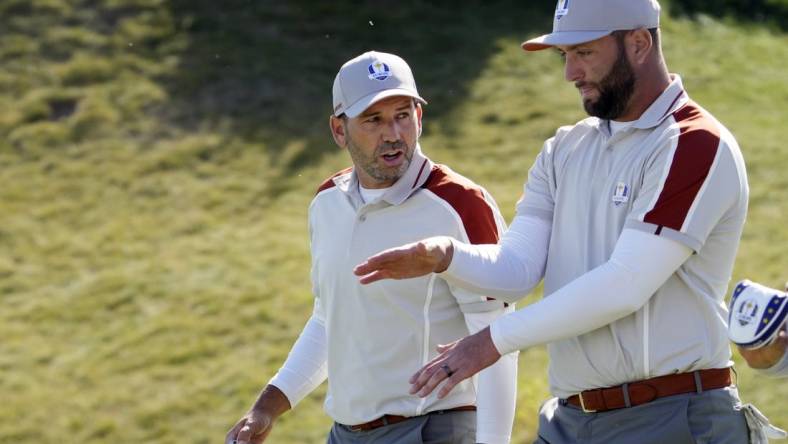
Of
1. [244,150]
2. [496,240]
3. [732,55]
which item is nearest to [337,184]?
[496,240]

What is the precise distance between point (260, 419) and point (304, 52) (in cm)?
976

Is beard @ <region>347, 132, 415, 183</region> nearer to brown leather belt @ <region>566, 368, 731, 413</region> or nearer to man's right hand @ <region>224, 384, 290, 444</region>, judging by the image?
man's right hand @ <region>224, 384, 290, 444</region>

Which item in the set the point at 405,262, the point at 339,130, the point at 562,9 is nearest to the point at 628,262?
the point at 405,262

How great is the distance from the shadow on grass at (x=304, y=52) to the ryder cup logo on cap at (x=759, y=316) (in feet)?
30.9

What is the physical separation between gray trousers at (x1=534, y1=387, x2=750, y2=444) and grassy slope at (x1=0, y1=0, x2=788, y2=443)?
16.2 feet

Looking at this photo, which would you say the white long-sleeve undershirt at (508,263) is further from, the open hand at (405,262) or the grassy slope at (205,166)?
the grassy slope at (205,166)

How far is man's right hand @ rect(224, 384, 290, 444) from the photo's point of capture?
16.8 ft

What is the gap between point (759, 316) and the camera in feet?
11.3

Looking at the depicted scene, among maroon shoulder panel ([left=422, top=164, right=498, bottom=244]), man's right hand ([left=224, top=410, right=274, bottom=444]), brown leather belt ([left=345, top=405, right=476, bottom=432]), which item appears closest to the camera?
maroon shoulder panel ([left=422, top=164, right=498, bottom=244])

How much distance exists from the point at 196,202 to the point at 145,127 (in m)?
1.43

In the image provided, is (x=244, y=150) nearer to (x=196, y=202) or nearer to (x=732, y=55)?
(x=196, y=202)

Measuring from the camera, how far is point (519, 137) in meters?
13.4

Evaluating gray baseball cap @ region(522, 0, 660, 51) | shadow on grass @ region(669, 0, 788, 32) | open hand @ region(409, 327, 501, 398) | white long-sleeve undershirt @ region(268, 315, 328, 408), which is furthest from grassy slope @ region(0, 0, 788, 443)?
gray baseball cap @ region(522, 0, 660, 51)

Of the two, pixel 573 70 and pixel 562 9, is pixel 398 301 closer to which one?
pixel 573 70
